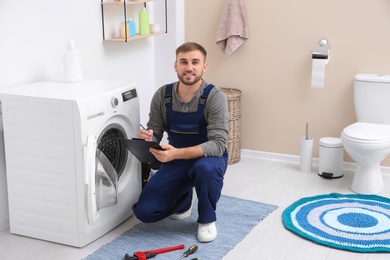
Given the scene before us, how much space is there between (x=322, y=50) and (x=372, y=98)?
0.49 m

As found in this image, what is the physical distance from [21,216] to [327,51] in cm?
230

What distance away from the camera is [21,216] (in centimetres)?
320

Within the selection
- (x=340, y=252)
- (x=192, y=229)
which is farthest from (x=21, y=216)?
(x=340, y=252)

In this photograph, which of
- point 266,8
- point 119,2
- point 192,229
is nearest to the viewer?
point 192,229

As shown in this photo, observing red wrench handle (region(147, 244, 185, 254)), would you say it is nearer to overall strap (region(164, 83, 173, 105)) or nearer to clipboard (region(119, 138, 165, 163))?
clipboard (region(119, 138, 165, 163))

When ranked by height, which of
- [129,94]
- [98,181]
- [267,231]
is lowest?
[267,231]

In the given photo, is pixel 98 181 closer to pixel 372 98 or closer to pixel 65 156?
pixel 65 156

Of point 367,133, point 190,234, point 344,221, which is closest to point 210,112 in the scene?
point 190,234

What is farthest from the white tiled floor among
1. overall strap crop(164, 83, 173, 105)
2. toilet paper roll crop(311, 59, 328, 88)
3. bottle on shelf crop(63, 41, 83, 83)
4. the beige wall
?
bottle on shelf crop(63, 41, 83, 83)

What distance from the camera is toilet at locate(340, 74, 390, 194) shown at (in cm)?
363

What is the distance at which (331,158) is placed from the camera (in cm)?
407

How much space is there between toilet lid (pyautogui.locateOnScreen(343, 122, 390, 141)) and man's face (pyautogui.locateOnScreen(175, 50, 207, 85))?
1.14m

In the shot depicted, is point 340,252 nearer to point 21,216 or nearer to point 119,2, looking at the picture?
point 21,216

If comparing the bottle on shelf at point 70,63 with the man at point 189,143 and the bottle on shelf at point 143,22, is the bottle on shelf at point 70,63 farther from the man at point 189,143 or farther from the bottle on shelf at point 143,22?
the bottle on shelf at point 143,22
